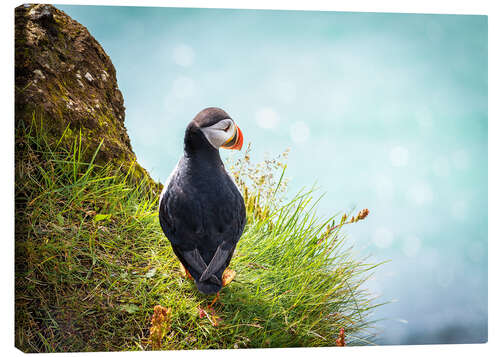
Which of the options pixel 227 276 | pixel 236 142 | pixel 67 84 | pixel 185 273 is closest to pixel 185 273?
pixel 185 273

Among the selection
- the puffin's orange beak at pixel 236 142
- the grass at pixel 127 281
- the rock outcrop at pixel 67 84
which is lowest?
the grass at pixel 127 281

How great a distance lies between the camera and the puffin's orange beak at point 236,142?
274 cm

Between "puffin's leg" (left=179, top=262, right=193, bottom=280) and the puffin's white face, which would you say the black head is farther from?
"puffin's leg" (left=179, top=262, right=193, bottom=280)

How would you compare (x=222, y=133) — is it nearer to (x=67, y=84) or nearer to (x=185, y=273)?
(x=185, y=273)

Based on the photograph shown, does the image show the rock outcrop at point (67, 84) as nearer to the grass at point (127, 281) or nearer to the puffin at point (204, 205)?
the grass at point (127, 281)

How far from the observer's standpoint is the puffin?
2.55m

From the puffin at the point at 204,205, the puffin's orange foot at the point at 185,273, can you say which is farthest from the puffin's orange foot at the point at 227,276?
the puffin's orange foot at the point at 185,273

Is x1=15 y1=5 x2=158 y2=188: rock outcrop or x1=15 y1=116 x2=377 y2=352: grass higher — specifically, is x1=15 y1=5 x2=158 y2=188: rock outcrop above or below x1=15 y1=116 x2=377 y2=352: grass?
above

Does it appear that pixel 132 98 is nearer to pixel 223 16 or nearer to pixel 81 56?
pixel 81 56

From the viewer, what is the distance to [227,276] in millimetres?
2770

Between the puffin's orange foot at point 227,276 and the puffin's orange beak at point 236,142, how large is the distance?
2.45 ft

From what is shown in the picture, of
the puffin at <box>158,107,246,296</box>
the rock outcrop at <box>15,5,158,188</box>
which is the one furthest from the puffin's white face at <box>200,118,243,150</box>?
the rock outcrop at <box>15,5,158,188</box>
